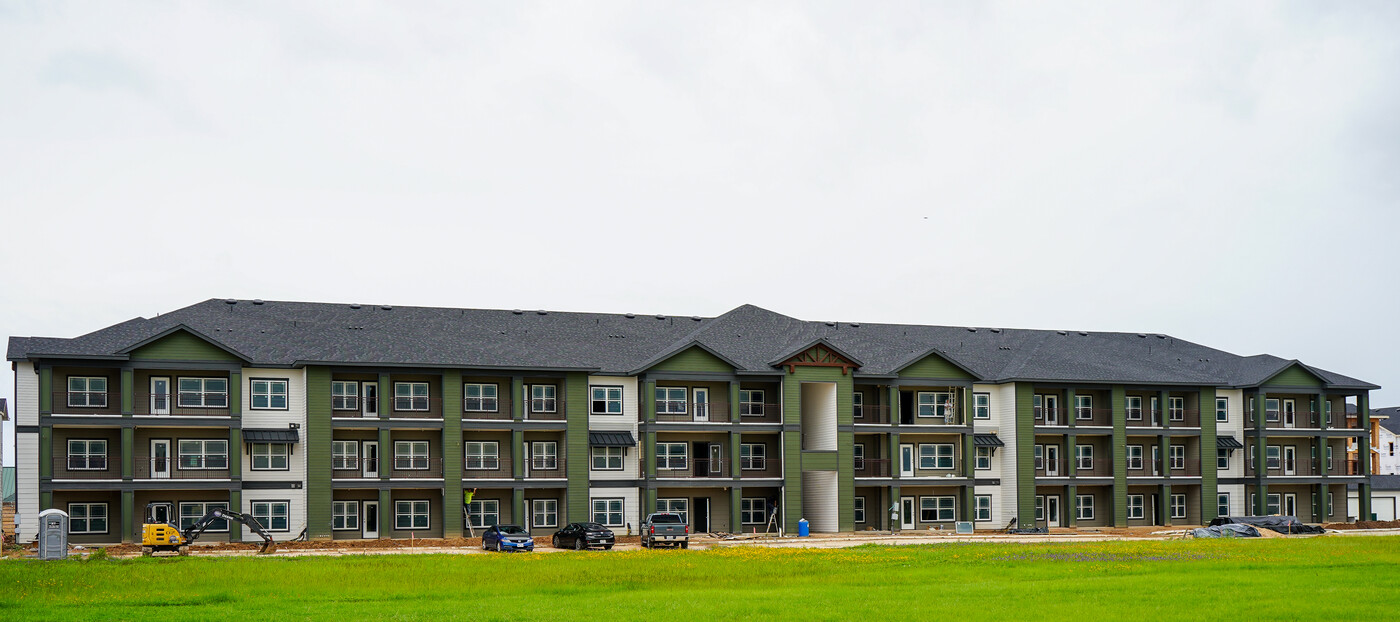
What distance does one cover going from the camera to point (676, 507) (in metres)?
65.6

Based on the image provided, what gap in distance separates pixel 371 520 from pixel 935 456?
2853 centimetres

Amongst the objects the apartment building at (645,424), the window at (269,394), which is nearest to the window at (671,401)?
the apartment building at (645,424)

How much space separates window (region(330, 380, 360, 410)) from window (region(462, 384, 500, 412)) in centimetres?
478

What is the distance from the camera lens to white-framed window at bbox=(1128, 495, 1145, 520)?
7356cm

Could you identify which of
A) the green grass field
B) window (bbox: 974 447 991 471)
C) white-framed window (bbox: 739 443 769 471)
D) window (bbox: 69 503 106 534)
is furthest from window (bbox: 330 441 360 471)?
window (bbox: 974 447 991 471)

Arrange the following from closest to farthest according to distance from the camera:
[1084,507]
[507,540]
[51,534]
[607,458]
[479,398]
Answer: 1. [51,534]
2. [507,540]
3. [479,398]
4. [607,458]
5. [1084,507]

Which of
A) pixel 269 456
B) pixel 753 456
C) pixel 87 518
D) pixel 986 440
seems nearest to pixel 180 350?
pixel 269 456

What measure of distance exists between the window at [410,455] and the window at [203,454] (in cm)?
737

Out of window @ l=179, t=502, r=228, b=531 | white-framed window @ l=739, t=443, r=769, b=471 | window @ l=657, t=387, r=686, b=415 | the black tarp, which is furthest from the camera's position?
white-framed window @ l=739, t=443, r=769, b=471

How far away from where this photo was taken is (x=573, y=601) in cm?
2917

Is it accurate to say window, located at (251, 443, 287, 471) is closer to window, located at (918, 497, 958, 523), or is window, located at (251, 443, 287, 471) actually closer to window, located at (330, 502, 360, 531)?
window, located at (330, 502, 360, 531)

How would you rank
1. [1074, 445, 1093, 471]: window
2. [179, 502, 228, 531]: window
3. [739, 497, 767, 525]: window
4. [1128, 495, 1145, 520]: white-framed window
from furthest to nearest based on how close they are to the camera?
[1128, 495, 1145, 520]: white-framed window → [1074, 445, 1093, 471]: window → [739, 497, 767, 525]: window → [179, 502, 228, 531]: window

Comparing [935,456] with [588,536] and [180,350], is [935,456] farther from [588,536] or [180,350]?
[180,350]

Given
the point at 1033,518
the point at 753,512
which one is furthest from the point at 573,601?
the point at 1033,518
